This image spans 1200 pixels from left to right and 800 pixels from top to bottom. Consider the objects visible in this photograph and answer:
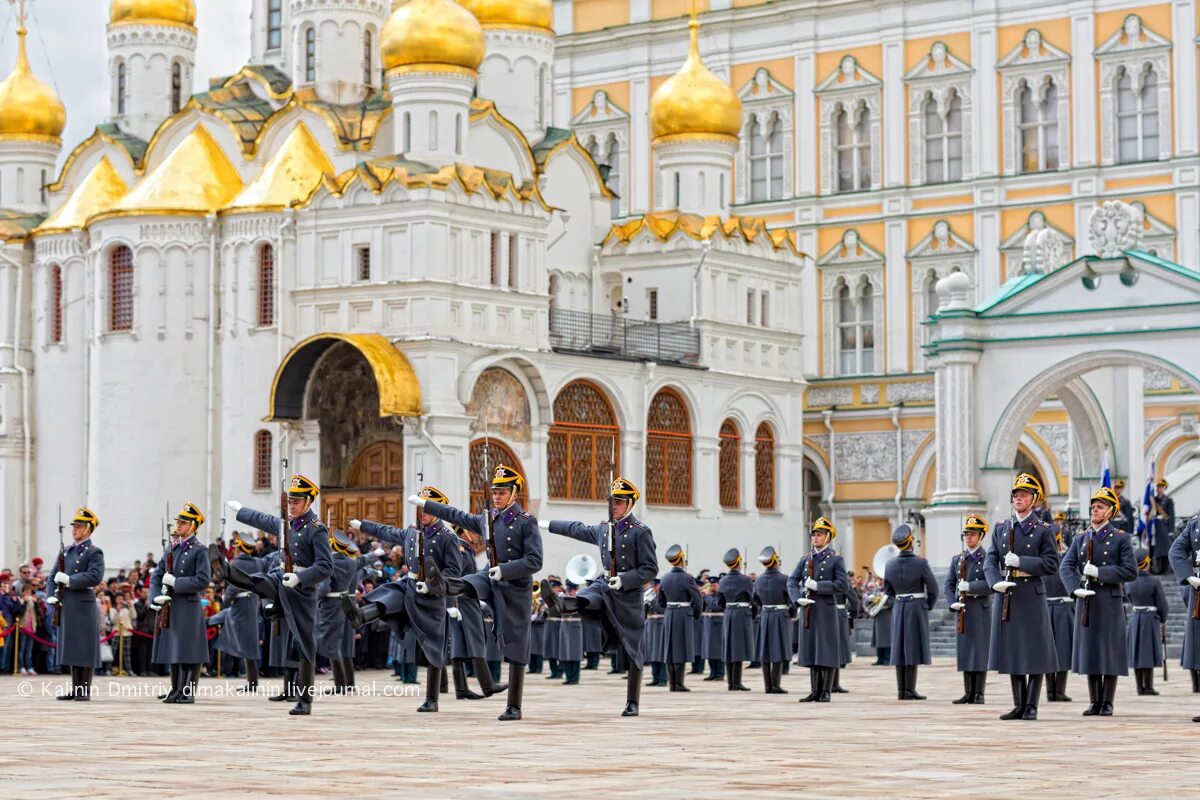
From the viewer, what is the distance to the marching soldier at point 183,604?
18250 millimetres

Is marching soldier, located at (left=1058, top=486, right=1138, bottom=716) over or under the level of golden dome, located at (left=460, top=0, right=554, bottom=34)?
under

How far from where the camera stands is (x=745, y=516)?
42312 mm

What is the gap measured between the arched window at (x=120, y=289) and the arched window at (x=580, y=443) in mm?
7372

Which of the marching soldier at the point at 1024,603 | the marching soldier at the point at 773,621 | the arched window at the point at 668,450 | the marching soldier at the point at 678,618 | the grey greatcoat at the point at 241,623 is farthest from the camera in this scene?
the arched window at the point at 668,450

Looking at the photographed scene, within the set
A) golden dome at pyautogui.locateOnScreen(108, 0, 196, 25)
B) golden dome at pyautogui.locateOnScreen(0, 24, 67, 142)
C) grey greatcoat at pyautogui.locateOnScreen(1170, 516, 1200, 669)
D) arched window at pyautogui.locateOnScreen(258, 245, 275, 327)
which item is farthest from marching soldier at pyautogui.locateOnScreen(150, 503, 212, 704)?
golden dome at pyautogui.locateOnScreen(0, 24, 67, 142)

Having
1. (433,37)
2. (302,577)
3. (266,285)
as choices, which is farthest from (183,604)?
(433,37)

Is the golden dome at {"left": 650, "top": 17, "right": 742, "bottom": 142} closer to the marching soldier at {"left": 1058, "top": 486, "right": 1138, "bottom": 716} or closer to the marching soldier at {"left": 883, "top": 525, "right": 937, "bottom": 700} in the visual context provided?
the marching soldier at {"left": 883, "top": 525, "right": 937, "bottom": 700}

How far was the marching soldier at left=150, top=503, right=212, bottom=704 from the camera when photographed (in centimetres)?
1825

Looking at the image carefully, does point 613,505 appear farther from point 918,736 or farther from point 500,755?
point 500,755

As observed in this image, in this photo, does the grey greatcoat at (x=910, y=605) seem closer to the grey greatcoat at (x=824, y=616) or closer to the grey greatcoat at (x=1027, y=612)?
the grey greatcoat at (x=824, y=616)

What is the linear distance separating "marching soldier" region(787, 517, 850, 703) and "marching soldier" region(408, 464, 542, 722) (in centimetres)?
430

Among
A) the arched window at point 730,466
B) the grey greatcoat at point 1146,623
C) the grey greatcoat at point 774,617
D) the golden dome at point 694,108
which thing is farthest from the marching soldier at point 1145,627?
the golden dome at point 694,108

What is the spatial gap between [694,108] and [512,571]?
28.2m

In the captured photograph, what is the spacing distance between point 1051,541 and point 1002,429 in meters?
16.5
